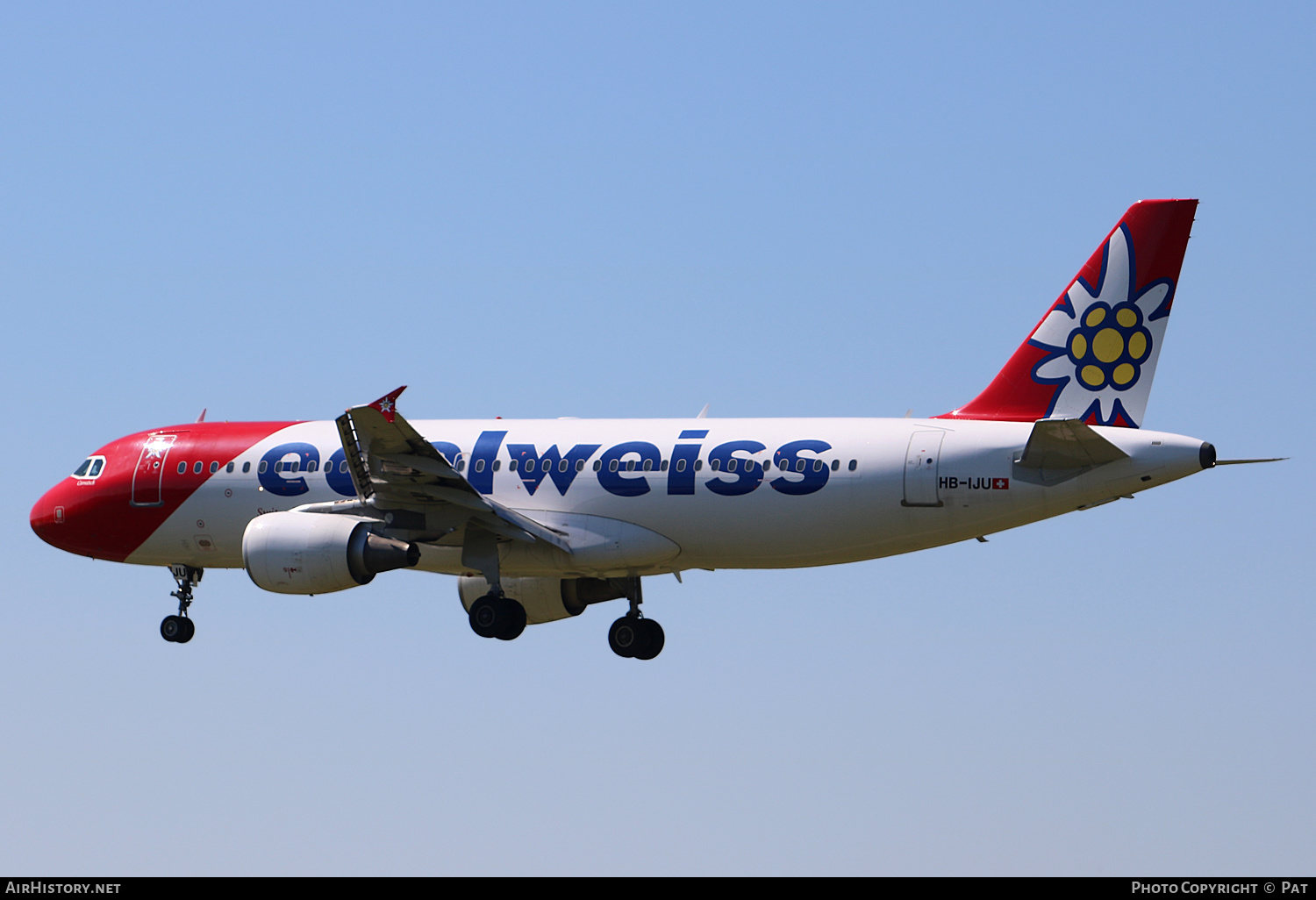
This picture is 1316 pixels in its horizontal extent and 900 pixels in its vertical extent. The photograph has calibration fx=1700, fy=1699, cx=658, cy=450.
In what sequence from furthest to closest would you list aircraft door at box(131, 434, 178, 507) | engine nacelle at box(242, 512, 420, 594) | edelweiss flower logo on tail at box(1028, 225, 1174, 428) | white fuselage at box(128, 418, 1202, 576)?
1. aircraft door at box(131, 434, 178, 507)
2. engine nacelle at box(242, 512, 420, 594)
3. edelweiss flower logo on tail at box(1028, 225, 1174, 428)
4. white fuselage at box(128, 418, 1202, 576)

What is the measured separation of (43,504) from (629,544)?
14489 millimetres

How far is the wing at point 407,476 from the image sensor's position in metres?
30.9

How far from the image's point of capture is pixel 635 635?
36125 millimetres

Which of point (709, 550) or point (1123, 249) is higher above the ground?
point (1123, 249)

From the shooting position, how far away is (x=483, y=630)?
34.4 meters

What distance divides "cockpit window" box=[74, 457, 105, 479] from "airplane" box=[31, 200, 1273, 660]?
1.54 metres

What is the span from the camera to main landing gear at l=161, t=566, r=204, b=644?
3778 cm

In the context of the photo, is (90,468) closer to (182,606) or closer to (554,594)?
(182,606)

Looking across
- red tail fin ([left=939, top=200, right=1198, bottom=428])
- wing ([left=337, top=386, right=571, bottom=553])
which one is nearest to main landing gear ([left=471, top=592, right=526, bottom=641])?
wing ([left=337, top=386, right=571, bottom=553])

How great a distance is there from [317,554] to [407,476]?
7.77 feet

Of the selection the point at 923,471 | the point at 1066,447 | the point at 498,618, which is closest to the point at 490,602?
the point at 498,618

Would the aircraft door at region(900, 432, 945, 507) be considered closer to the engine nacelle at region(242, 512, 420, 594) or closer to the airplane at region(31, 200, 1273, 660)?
the airplane at region(31, 200, 1273, 660)
